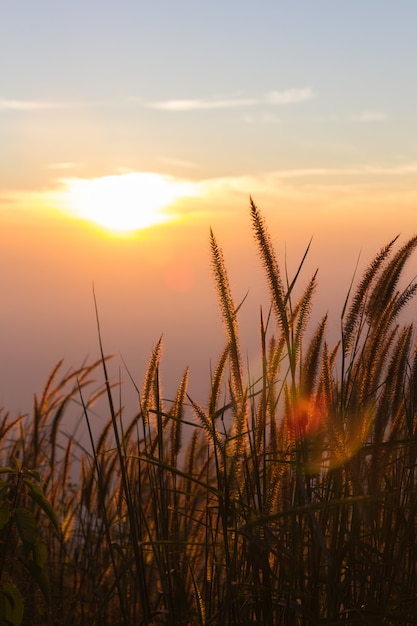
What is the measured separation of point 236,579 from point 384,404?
23.6 inches

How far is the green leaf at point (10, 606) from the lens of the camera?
90.9 inches

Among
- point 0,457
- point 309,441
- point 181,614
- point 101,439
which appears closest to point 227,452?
point 309,441

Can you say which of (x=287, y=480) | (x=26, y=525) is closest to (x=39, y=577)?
(x=26, y=525)

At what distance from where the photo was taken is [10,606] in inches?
91.4

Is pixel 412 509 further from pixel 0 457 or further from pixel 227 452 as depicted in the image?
pixel 0 457

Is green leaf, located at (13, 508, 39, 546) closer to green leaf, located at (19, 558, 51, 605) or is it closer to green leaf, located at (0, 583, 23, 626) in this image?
green leaf, located at (19, 558, 51, 605)

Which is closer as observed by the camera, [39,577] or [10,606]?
[39,577]

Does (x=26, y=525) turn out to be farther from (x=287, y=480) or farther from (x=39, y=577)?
(x=287, y=480)

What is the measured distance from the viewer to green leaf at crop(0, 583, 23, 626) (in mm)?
2309

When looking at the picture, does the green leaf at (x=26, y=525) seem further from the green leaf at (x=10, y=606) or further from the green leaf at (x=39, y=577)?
the green leaf at (x=10, y=606)

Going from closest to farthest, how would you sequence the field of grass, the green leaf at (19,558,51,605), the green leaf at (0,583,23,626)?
the field of grass < the green leaf at (19,558,51,605) < the green leaf at (0,583,23,626)

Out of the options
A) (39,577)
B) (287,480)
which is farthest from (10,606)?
(287,480)

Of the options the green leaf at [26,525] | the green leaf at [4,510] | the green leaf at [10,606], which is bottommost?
the green leaf at [10,606]

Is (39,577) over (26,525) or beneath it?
beneath
